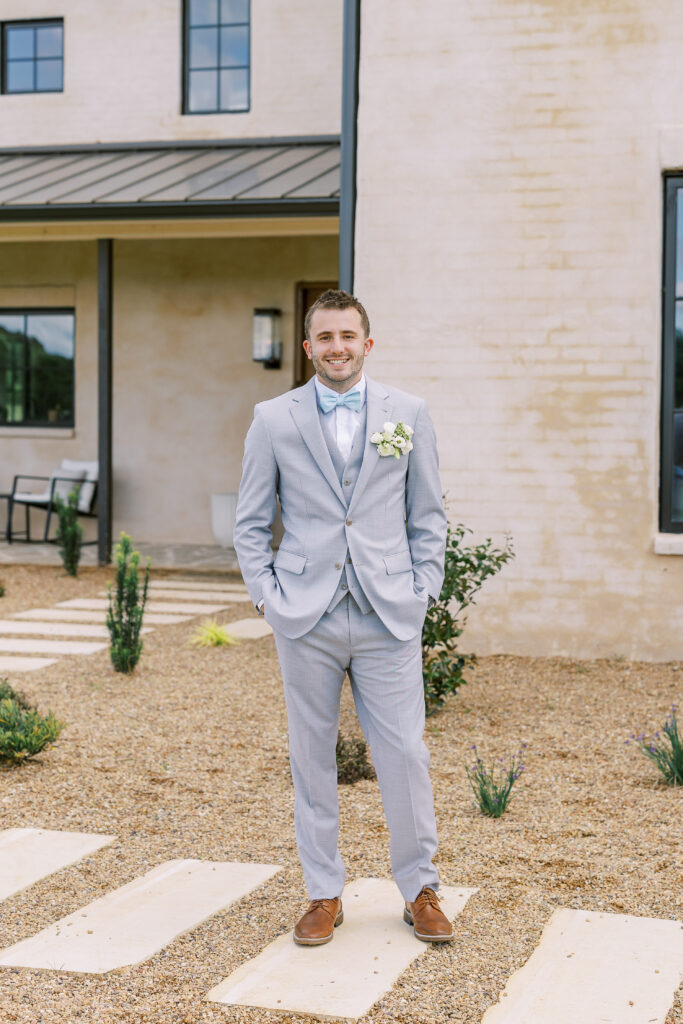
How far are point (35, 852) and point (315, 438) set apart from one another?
1.80m

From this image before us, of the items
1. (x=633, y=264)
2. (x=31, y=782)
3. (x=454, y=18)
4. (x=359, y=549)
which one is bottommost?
(x=31, y=782)

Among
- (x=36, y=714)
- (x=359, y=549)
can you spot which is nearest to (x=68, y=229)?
(x=36, y=714)

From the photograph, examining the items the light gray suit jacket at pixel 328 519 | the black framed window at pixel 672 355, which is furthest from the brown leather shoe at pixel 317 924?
the black framed window at pixel 672 355

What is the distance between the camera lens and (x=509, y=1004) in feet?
9.04

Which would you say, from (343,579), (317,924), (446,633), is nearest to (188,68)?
(446,633)

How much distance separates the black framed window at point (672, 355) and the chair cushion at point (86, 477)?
6.57 m

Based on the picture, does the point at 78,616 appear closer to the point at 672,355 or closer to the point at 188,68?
the point at 672,355

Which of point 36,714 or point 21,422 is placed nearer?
point 36,714

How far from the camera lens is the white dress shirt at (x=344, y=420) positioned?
3.15 metres

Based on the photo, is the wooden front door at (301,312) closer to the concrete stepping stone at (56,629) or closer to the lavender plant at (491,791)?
the concrete stepping stone at (56,629)

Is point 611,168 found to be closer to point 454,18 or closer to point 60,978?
point 454,18

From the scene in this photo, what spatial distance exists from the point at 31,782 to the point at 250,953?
181cm

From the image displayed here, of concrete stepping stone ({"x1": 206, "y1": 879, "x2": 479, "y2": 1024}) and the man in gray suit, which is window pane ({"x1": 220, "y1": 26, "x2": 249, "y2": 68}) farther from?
concrete stepping stone ({"x1": 206, "y1": 879, "x2": 479, "y2": 1024})

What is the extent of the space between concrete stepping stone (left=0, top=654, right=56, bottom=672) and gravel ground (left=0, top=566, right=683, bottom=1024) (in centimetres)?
10
